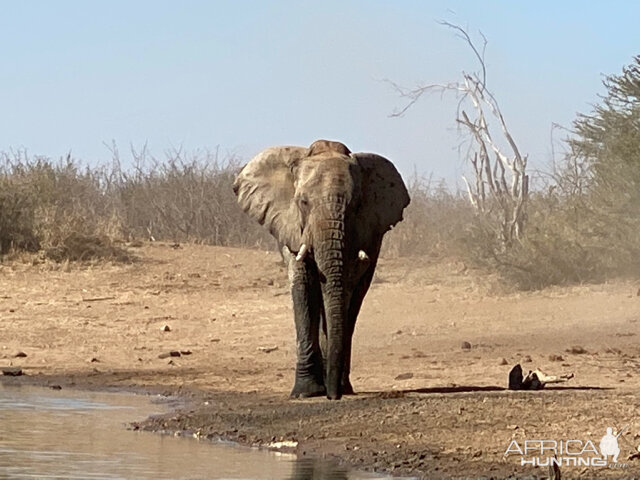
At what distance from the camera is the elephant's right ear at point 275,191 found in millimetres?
12492

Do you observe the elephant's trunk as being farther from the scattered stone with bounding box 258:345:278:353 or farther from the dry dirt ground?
the scattered stone with bounding box 258:345:278:353

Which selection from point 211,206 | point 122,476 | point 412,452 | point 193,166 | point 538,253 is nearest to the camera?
point 122,476

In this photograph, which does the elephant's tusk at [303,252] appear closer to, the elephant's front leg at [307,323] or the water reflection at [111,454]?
the elephant's front leg at [307,323]

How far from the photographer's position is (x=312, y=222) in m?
11.9

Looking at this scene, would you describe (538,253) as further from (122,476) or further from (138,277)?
(122,476)

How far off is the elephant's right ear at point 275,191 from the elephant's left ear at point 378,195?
53cm

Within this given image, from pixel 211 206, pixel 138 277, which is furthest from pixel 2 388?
pixel 211 206

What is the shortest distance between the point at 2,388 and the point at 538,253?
30.1 feet

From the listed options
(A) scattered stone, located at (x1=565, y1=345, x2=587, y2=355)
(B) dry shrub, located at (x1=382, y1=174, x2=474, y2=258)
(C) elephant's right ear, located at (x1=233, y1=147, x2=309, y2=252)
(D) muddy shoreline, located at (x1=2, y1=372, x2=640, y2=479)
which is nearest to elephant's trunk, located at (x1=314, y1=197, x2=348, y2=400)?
(D) muddy shoreline, located at (x1=2, y1=372, x2=640, y2=479)

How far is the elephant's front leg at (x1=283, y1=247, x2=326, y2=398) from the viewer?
12227 millimetres

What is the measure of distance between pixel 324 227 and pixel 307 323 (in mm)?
974

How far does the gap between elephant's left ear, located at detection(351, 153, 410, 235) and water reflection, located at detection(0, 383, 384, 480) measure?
2419 mm

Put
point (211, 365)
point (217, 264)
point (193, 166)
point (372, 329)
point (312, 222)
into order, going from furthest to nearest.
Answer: point (193, 166)
point (217, 264)
point (372, 329)
point (211, 365)
point (312, 222)

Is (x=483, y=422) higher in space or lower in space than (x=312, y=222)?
lower
